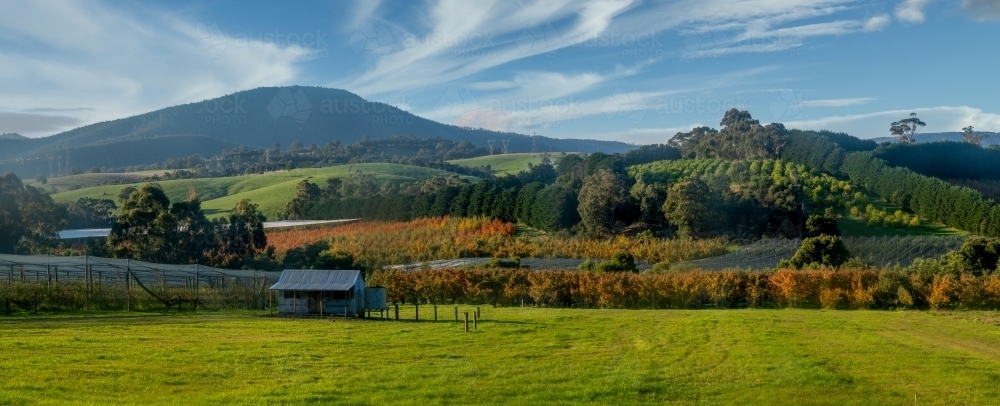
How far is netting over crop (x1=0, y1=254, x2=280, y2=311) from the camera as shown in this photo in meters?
30.1

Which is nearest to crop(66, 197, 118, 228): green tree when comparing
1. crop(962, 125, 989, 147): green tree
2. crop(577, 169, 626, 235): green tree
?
crop(577, 169, 626, 235): green tree

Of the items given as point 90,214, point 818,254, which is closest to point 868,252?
point 818,254

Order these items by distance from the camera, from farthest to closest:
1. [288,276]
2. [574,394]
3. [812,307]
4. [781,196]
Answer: [781,196] < [812,307] < [288,276] < [574,394]

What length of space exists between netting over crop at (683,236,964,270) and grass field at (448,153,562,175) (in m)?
90.5

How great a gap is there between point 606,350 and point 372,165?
132 metres

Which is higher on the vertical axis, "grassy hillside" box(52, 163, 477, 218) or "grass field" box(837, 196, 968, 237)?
"grassy hillside" box(52, 163, 477, 218)

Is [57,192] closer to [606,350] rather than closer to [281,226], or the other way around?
[281,226]

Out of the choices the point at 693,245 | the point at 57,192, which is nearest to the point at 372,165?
the point at 57,192

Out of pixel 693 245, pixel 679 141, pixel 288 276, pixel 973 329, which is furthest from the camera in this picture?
pixel 679 141

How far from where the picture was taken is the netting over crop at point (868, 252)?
5009cm

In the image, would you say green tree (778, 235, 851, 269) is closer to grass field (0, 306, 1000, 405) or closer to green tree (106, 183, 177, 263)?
grass field (0, 306, 1000, 405)

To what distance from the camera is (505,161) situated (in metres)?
164

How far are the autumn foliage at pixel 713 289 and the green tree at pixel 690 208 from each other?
23.2m

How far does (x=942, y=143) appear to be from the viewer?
4075 inches
